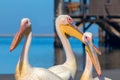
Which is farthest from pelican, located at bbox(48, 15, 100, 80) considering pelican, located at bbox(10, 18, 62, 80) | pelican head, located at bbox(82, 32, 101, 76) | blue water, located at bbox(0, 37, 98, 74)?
blue water, located at bbox(0, 37, 98, 74)

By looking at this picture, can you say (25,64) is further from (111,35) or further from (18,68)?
(111,35)

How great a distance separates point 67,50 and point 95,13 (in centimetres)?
1690

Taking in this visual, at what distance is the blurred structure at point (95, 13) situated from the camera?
22594mm

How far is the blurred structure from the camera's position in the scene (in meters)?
22.6

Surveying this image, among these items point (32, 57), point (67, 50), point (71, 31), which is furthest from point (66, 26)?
point (32, 57)

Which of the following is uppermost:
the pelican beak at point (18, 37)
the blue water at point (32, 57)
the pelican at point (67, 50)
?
the pelican beak at point (18, 37)

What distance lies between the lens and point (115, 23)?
79.0 ft

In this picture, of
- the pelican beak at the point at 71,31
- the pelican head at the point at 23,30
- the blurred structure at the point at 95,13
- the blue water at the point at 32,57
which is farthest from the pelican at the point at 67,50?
the blurred structure at the point at 95,13

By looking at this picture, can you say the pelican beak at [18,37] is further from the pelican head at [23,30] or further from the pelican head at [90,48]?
the pelican head at [90,48]

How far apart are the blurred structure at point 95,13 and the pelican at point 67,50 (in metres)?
15.2

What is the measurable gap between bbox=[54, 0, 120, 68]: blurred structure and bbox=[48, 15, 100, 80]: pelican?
1522cm

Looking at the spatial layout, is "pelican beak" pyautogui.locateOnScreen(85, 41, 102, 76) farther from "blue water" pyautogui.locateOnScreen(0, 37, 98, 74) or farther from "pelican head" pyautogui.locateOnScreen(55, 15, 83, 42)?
"blue water" pyautogui.locateOnScreen(0, 37, 98, 74)

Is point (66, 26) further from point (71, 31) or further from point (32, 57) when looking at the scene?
point (32, 57)

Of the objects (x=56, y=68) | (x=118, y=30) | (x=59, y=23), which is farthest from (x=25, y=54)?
(x=118, y=30)
